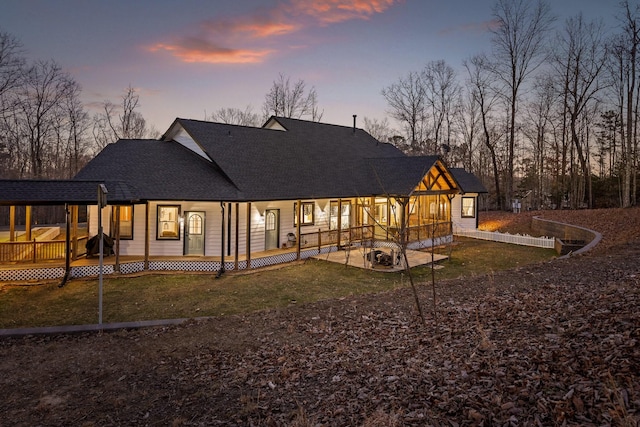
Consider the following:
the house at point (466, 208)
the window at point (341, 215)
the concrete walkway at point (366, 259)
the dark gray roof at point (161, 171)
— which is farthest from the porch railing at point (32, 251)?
the house at point (466, 208)

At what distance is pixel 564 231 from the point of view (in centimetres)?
2255

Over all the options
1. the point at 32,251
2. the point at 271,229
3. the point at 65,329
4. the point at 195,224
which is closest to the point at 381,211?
the point at 271,229

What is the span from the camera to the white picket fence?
2089 centimetres

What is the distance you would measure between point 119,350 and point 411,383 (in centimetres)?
539

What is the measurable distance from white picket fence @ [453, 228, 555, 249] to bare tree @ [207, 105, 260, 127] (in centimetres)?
3236

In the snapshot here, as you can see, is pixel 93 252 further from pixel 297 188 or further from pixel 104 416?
pixel 104 416

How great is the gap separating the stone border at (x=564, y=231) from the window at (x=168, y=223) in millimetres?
17997

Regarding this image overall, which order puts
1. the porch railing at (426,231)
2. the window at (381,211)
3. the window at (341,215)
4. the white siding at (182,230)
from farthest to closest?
the window at (381,211)
the porch railing at (426,231)
the window at (341,215)
the white siding at (182,230)

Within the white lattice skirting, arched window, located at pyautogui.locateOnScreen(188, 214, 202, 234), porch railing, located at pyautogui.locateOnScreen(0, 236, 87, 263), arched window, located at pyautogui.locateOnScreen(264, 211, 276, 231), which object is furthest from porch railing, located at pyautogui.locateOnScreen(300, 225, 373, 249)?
porch railing, located at pyautogui.locateOnScreen(0, 236, 87, 263)

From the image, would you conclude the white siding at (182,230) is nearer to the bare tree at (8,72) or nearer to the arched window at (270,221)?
the arched window at (270,221)

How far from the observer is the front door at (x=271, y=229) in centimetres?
1731

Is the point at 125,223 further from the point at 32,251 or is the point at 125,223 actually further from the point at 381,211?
the point at 381,211

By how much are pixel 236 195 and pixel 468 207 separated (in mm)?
18559

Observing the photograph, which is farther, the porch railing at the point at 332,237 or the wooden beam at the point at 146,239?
the porch railing at the point at 332,237
